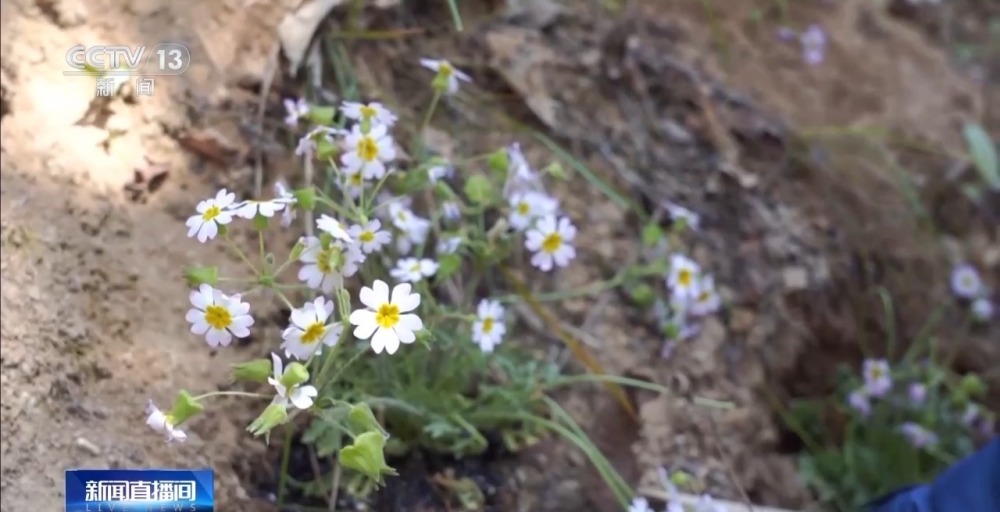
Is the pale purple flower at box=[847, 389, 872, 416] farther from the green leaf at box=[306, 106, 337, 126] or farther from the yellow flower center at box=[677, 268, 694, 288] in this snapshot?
the green leaf at box=[306, 106, 337, 126]

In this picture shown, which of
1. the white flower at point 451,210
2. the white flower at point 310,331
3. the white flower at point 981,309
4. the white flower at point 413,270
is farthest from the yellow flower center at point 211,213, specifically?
the white flower at point 981,309

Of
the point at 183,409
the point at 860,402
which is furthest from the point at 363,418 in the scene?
the point at 860,402

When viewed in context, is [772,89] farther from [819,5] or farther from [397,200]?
[397,200]

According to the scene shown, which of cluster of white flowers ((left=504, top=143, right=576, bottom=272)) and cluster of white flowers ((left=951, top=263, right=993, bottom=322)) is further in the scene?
cluster of white flowers ((left=951, top=263, right=993, bottom=322))

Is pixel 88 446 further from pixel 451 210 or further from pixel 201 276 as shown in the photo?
pixel 451 210

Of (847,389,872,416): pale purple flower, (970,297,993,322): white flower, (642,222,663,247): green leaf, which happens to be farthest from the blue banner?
(970,297,993,322): white flower

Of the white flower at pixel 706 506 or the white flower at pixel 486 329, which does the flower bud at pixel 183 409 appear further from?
the white flower at pixel 706 506
